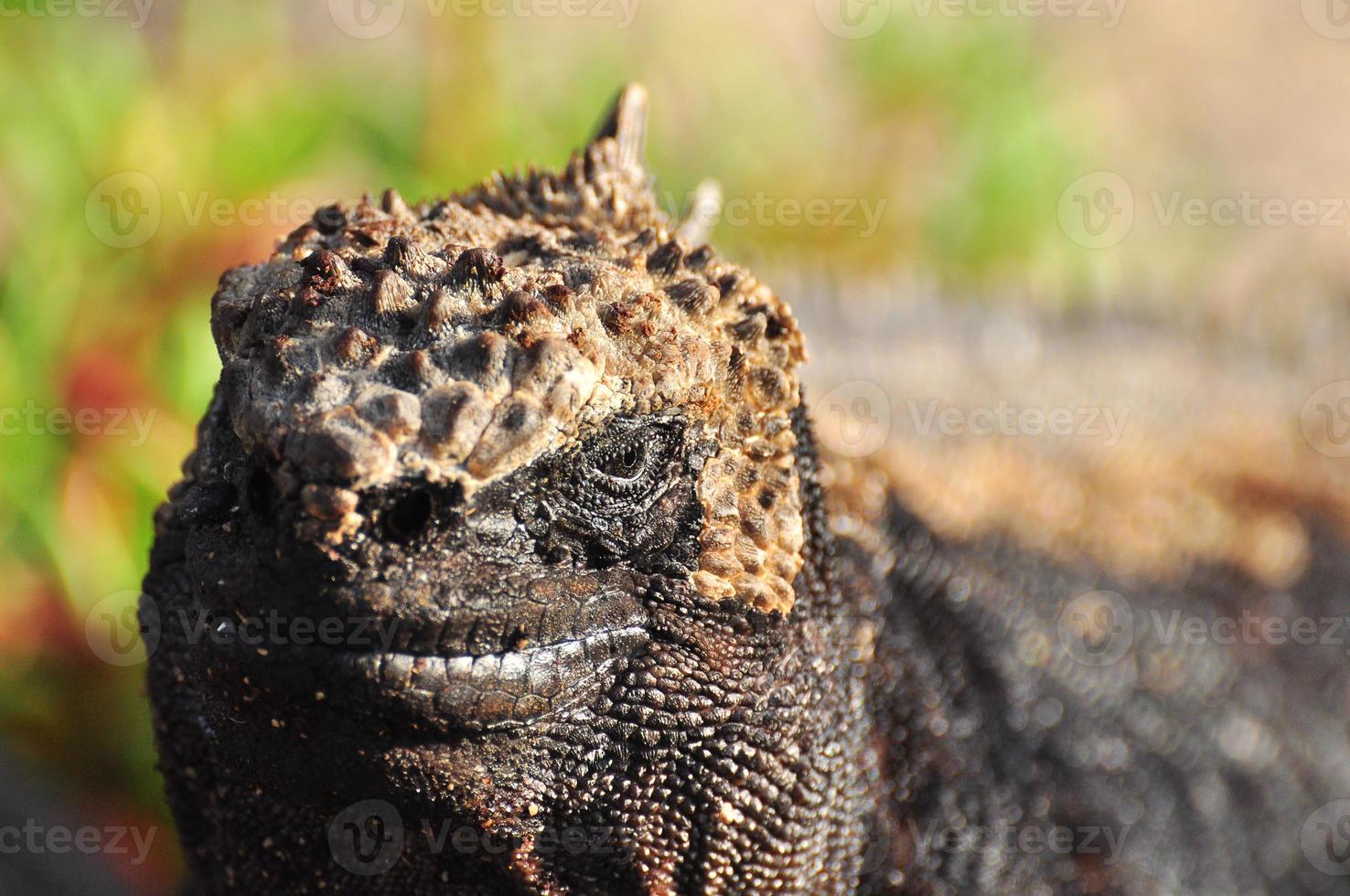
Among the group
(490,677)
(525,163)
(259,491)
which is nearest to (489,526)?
(490,677)

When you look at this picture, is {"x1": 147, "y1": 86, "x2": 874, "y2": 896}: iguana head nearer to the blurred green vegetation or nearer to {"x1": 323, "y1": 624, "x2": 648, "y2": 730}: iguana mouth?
{"x1": 323, "y1": 624, "x2": 648, "y2": 730}: iguana mouth

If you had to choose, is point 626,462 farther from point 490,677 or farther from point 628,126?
point 628,126

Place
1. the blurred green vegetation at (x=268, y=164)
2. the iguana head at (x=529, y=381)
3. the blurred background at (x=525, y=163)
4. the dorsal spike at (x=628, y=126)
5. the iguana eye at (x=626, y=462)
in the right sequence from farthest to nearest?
the blurred green vegetation at (x=268, y=164) < the blurred background at (x=525, y=163) < the dorsal spike at (x=628, y=126) < the iguana eye at (x=626, y=462) < the iguana head at (x=529, y=381)

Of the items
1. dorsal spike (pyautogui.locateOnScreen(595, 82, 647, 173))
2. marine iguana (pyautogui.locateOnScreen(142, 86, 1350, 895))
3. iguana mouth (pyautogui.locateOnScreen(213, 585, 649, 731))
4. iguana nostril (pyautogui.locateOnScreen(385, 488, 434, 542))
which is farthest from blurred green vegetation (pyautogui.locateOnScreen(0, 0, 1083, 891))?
iguana nostril (pyautogui.locateOnScreen(385, 488, 434, 542))

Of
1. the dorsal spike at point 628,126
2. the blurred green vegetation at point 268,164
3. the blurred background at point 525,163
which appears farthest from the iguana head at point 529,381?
the blurred green vegetation at point 268,164

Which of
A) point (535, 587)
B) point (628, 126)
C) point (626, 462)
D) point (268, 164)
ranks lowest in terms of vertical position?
point (535, 587)

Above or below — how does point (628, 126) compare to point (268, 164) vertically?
below

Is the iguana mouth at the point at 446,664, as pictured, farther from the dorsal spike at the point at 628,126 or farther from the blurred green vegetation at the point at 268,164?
the blurred green vegetation at the point at 268,164

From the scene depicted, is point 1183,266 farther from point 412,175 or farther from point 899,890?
point 899,890
